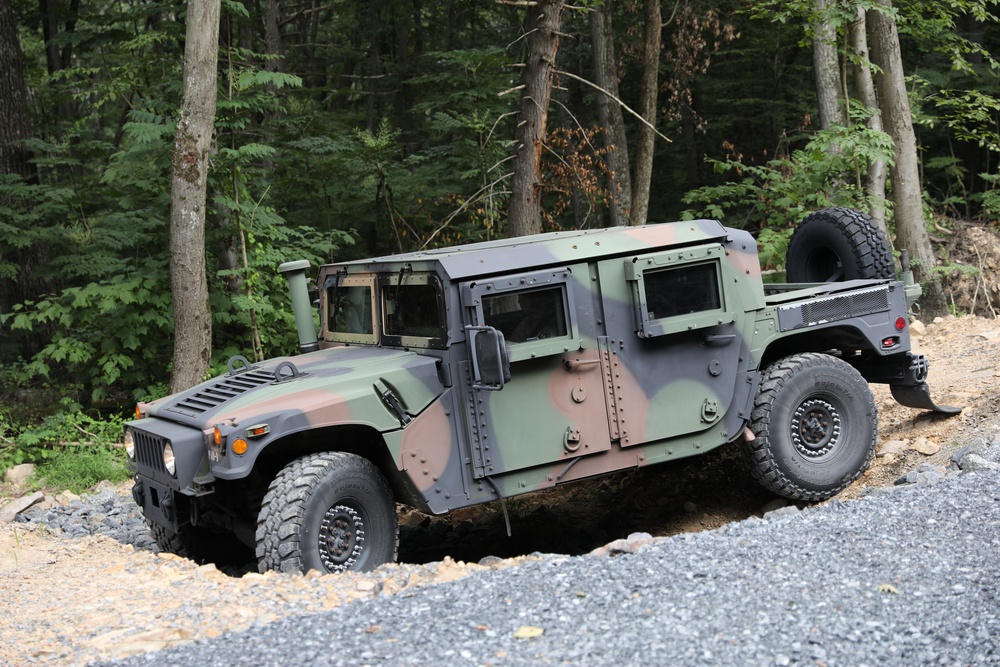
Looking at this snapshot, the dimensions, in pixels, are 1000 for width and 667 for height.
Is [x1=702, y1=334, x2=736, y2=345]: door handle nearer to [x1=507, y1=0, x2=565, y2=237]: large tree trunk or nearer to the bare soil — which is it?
the bare soil

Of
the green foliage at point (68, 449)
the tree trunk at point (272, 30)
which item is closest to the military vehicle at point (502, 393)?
the green foliage at point (68, 449)

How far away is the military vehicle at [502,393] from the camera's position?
5.35m

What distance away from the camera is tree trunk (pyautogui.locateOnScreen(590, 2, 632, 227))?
46.3ft

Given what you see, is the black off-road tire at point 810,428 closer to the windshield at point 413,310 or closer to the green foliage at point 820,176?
the windshield at point 413,310

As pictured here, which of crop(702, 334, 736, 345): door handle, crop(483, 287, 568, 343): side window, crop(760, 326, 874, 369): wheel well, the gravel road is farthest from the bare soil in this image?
crop(702, 334, 736, 345): door handle

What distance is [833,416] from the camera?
6.79 meters

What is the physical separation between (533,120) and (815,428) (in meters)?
5.19

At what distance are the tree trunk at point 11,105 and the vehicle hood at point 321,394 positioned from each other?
7334mm

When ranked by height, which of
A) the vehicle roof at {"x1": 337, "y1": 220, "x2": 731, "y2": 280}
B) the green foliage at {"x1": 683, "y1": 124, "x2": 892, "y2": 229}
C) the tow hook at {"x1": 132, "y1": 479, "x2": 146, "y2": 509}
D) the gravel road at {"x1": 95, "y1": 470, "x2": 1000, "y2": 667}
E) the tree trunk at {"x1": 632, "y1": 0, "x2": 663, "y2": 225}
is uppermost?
the tree trunk at {"x1": 632, "y1": 0, "x2": 663, "y2": 225}

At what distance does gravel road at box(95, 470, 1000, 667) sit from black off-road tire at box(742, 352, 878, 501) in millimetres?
1350

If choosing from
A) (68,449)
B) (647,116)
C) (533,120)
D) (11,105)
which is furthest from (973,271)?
(11,105)

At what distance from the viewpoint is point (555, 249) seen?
5922mm

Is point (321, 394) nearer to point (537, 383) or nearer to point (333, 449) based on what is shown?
point (333, 449)

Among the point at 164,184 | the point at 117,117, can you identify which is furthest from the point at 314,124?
the point at 117,117
